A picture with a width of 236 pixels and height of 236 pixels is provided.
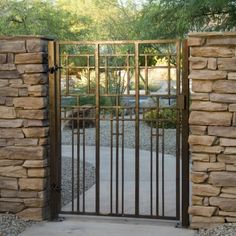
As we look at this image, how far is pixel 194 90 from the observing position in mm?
5910

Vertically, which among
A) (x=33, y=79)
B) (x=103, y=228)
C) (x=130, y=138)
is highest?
(x=33, y=79)

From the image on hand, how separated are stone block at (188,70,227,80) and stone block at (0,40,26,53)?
1.78 meters

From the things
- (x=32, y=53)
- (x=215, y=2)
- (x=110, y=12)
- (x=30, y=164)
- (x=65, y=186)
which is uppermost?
(x=110, y=12)

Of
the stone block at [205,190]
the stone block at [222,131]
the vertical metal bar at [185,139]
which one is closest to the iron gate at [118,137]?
the vertical metal bar at [185,139]

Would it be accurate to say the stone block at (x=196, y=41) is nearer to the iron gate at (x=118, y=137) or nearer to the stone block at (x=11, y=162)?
the iron gate at (x=118, y=137)

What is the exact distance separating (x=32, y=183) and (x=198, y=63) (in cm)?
214

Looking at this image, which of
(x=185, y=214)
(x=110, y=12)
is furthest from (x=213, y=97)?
(x=110, y=12)

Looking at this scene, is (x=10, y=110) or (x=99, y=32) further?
(x=99, y=32)

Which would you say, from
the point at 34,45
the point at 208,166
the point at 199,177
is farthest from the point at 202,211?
the point at 34,45

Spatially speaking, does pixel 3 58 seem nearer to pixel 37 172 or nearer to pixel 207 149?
pixel 37 172

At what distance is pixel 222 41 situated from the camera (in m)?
5.79

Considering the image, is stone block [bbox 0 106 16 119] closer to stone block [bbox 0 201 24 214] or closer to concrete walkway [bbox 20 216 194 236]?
stone block [bbox 0 201 24 214]

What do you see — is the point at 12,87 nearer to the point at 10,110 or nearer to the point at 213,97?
the point at 10,110

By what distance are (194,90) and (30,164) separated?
1.89 metres
